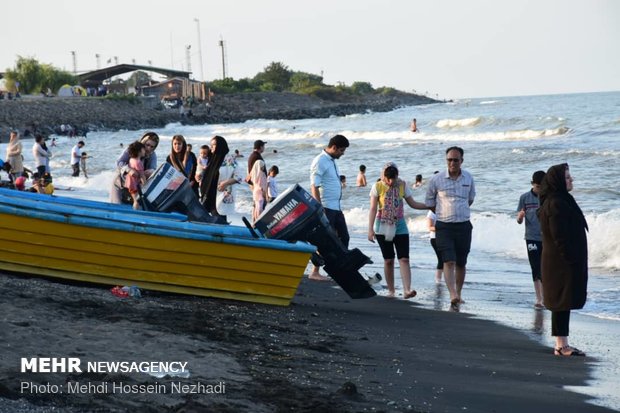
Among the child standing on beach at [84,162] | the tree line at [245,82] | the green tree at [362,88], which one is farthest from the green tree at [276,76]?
the child standing on beach at [84,162]

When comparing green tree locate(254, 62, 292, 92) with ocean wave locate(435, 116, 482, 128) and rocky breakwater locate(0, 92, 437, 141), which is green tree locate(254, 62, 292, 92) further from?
ocean wave locate(435, 116, 482, 128)

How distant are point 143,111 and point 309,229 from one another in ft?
270

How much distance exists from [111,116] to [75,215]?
7583cm

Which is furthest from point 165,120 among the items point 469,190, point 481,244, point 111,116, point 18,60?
point 469,190

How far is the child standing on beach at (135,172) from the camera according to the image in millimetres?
11484

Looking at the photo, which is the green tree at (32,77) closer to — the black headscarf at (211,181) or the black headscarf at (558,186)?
the black headscarf at (211,181)

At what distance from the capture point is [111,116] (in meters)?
83.8

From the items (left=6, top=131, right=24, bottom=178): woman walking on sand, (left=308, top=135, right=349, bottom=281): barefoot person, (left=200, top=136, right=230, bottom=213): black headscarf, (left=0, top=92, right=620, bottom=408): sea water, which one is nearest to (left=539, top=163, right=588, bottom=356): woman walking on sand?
(left=0, top=92, right=620, bottom=408): sea water

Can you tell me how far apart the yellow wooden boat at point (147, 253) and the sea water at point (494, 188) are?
7.31 feet

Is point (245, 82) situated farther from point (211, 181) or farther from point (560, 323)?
point (560, 323)

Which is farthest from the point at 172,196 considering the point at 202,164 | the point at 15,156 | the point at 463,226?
the point at 15,156

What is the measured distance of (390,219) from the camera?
11.2m

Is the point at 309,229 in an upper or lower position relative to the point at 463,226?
upper

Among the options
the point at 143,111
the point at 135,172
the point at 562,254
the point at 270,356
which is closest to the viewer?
the point at 270,356
